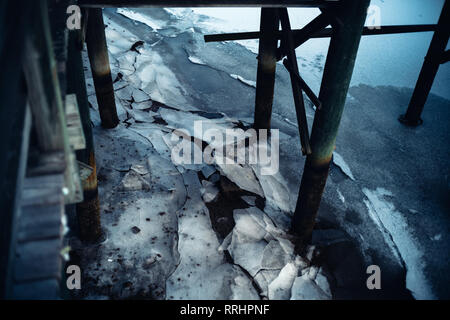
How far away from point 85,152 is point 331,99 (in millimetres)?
1808

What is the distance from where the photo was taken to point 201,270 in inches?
113

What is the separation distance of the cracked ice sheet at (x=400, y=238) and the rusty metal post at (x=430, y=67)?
1.77 metres

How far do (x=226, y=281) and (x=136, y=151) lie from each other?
76.8 inches

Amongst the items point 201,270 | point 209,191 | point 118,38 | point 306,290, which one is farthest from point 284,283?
point 118,38

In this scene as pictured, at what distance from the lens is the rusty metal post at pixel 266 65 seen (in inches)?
143

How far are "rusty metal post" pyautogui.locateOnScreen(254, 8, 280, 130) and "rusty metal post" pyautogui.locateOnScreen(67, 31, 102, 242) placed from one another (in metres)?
1.97

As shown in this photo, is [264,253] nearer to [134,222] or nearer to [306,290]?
[306,290]

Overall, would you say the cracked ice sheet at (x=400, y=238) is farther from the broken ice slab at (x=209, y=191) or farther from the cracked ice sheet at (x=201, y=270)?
the broken ice slab at (x=209, y=191)

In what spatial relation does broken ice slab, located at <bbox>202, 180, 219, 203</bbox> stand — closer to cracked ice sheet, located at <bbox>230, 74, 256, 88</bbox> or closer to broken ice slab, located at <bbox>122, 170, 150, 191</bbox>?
broken ice slab, located at <bbox>122, 170, 150, 191</bbox>

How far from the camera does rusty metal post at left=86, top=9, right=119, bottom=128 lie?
3.54 meters

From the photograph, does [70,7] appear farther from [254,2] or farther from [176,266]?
[176,266]

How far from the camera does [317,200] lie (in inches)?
115

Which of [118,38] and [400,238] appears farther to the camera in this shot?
[118,38]

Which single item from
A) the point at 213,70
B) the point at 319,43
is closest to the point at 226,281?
the point at 213,70
